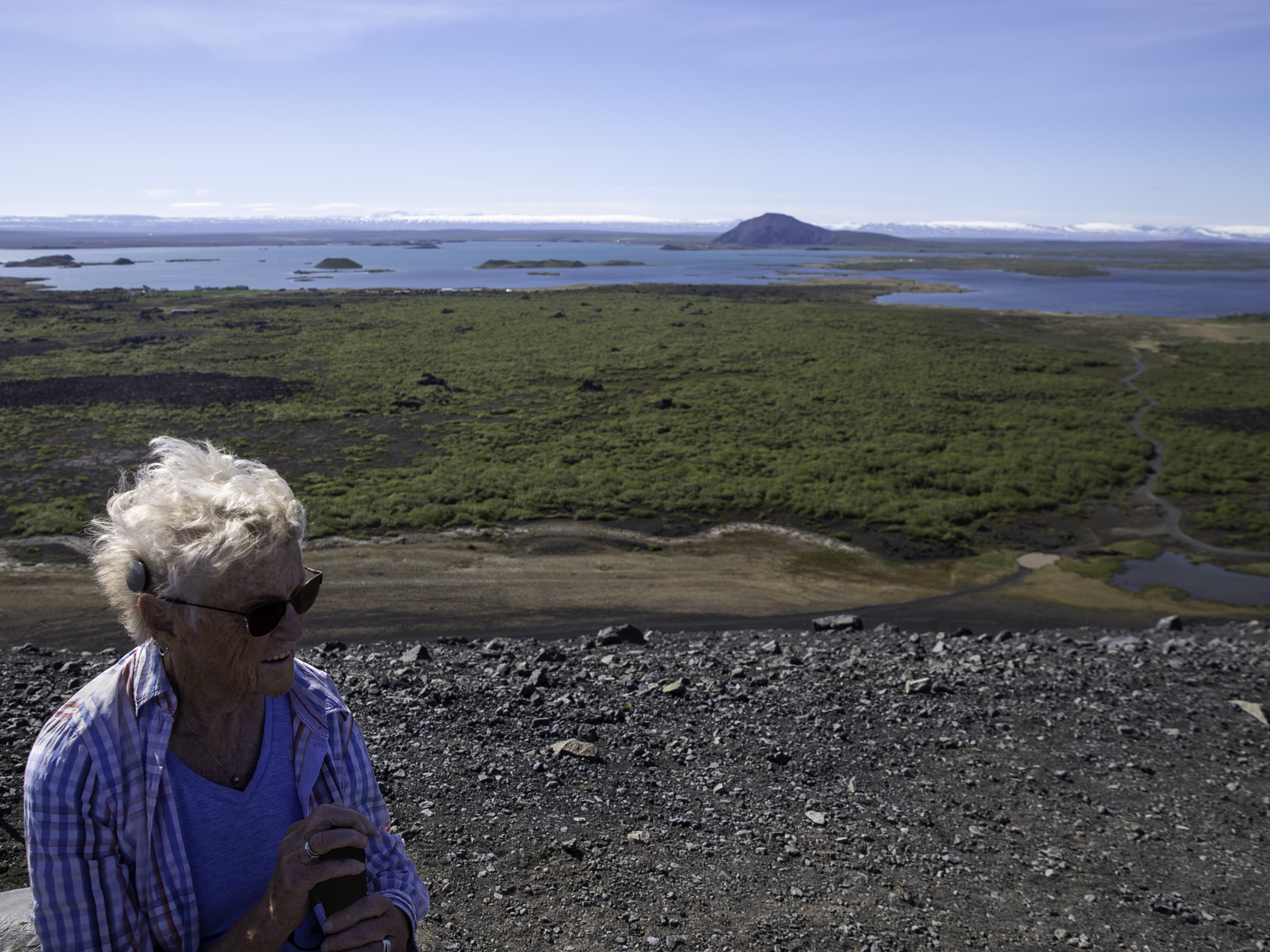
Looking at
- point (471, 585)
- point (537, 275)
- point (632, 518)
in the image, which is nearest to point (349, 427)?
point (632, 518)

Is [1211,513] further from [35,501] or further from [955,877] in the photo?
[35,501]

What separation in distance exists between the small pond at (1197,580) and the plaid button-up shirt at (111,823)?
830 inches

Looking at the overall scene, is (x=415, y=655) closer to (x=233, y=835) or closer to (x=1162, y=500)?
(x=233, y=835)

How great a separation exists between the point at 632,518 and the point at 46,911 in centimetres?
2043

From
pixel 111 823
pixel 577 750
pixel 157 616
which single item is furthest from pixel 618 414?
pixel 111 823

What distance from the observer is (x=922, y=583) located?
1844 cm

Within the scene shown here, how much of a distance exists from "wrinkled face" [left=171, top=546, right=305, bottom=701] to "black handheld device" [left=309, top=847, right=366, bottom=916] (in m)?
0.53

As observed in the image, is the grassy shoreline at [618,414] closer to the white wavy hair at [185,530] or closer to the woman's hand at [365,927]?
the white wavy hair at [185,530]

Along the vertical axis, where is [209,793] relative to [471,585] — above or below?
above

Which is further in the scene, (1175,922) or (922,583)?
(922,583)

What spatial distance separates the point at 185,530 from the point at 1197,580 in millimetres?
23391

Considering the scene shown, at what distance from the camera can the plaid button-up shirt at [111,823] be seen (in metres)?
1.93

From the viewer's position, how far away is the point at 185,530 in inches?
88.4

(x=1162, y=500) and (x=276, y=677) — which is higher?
(x=276, y=677)
